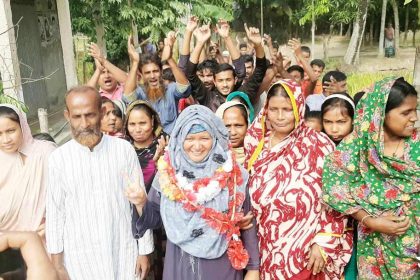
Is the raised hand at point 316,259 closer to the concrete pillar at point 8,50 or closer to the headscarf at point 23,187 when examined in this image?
the headscarf at point 23,187

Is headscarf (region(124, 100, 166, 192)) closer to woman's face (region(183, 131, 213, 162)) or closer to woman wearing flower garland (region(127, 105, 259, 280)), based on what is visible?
woman wearing flower garland (region(127, 105, 259, 280))

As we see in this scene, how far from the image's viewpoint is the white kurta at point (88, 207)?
2406mm

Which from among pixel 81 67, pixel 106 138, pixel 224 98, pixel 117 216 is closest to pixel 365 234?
pixel 117 216

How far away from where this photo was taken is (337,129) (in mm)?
2990

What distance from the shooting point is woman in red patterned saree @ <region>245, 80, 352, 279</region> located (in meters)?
2.41

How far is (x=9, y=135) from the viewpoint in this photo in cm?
273

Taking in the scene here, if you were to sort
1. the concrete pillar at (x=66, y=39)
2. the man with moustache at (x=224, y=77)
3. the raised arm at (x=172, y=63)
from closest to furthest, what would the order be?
the raised arm at (x=172, y=63) → the man with moustache at (x=224, y=77) → the concrete pillar at (x=66, y=39)

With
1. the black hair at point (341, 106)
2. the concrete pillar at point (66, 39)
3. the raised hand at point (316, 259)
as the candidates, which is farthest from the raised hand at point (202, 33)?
the concrete pillar at point (66, 39)

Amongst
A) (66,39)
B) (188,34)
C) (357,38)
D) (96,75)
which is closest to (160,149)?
(188,34)

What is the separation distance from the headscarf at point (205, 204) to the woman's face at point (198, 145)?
0.07 feet

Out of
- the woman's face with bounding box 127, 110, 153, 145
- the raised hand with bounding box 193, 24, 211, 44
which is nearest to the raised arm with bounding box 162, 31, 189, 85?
the raised hand with bounding box 193, 24, 211, 44

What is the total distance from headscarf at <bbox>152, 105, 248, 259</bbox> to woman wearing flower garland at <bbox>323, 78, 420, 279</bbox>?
557 millimetres

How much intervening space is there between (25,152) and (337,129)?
209cm

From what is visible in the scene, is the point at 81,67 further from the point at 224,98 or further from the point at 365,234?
the point at 365,234
